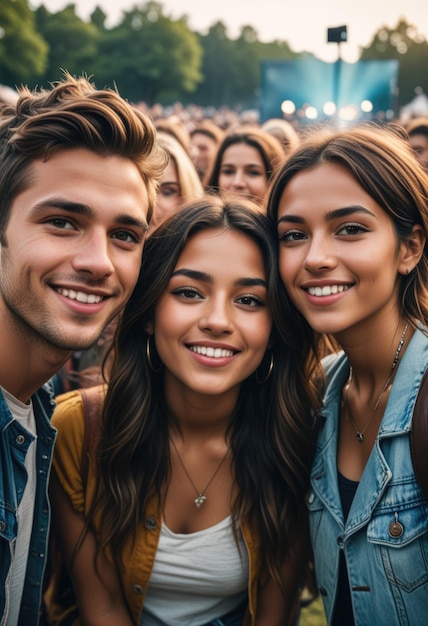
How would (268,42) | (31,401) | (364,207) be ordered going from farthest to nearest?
(268,42) → (31,401) → (364,207)

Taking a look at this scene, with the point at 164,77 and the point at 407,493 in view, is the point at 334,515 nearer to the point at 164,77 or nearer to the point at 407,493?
the point at 407,493

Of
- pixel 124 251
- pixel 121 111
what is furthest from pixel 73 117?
pixel 124 251

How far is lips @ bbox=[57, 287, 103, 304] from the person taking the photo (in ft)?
7.45

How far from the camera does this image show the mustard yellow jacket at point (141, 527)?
2627 millimetres

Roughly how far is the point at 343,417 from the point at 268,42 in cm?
11968

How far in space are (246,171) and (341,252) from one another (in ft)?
12.3

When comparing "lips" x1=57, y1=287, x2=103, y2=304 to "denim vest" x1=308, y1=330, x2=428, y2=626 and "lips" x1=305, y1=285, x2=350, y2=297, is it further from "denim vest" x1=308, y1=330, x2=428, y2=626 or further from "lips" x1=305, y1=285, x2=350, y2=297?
"denim vest" x1=308, y1=330, x2=428, y2=626

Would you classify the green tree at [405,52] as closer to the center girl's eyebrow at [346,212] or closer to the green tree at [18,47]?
the green tree at [18,47]

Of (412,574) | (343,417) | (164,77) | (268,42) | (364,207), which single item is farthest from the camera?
(268,42)

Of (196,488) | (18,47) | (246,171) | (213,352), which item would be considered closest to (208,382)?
(213,352)

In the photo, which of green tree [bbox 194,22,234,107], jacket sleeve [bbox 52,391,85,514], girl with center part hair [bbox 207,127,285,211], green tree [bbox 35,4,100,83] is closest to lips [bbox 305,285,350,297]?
jacket sleeve [bbox 52,391,85,514]

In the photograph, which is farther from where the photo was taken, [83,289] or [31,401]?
[31,401]

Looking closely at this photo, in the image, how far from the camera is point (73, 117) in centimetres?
224

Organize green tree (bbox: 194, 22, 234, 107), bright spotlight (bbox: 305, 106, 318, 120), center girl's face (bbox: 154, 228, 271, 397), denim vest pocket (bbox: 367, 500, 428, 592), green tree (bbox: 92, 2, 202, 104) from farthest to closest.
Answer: green tree (bbox: 194, 22, 234, 107) < green tree (bbox: 92, 2, 202, 104) < bright spotlight (bbox: 305, 106, 318, 120) < center girl's face (bbox: 154, 228, 271, 397) < denim vest pocket (bbox: 367, 500, 428, 592)
